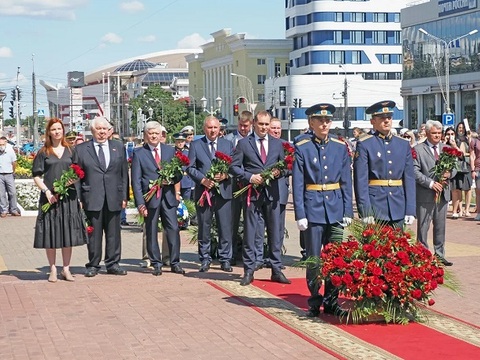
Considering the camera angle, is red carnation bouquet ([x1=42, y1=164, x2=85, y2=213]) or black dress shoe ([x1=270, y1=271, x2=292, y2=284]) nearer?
black dress shoe ([x1=270, y1=271, x2=292, y2=284])

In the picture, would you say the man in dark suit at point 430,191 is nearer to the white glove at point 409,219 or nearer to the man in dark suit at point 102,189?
the white glove at point 409,219

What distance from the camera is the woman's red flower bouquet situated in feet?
30.2

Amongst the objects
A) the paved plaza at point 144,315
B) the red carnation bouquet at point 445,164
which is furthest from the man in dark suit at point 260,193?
the red carnation bouquet at point 445,164

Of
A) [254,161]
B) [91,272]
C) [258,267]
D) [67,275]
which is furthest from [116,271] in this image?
[254,161]

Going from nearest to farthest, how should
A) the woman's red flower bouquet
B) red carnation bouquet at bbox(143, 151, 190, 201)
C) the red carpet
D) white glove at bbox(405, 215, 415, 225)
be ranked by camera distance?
the red carpet, the woman's red flower bouquet, white glove at bbox(405, 215, 415, 225), red carnation bouquet at bbox(143, 151, 190, 201)

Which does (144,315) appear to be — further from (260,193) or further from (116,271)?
(116,271)

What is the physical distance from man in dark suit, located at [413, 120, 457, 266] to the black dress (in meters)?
4.48

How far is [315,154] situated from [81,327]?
110 inches

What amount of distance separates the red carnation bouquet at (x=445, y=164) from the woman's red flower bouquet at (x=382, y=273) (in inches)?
178

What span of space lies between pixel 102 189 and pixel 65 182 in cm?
65

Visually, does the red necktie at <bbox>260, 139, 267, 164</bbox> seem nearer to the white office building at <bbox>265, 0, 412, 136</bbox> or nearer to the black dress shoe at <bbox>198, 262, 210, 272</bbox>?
the black dress shoe at <bbox>198, 262, 210, 272</bbox>

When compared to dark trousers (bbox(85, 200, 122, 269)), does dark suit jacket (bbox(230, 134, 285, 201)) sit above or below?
above

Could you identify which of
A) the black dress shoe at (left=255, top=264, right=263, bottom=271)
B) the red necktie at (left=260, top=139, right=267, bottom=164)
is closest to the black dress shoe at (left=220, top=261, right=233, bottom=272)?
the black dress shoe at (left=255, top=264, right=263, bottom=271)

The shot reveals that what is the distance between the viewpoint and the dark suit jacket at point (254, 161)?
477 inches
